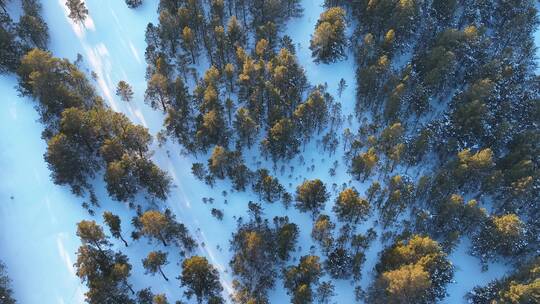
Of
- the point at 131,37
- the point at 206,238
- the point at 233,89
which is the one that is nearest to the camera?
the point at 206,238

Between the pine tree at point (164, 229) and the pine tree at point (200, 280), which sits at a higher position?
the pine tree at point (164, 229)

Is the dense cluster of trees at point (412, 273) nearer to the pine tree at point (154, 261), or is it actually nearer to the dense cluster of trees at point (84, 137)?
the pine tree at point (154, 261)

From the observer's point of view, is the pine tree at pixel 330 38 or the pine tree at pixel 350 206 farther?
the pine tree at pixel 330 38

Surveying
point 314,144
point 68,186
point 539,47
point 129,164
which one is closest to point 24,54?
point 68,186

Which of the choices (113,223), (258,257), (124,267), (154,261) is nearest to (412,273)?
(258,257)

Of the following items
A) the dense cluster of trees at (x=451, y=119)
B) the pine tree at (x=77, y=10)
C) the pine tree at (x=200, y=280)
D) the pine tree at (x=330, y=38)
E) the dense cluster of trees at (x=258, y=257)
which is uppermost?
the pine tree at (x=77, y=10)

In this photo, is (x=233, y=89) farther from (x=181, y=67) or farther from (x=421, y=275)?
(x=421, y=275)

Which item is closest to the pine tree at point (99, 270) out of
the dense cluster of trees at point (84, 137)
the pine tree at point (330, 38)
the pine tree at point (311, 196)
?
the dense cluster of trees at point (84, 137)

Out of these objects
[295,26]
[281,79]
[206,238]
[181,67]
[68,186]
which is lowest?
[206,238]
